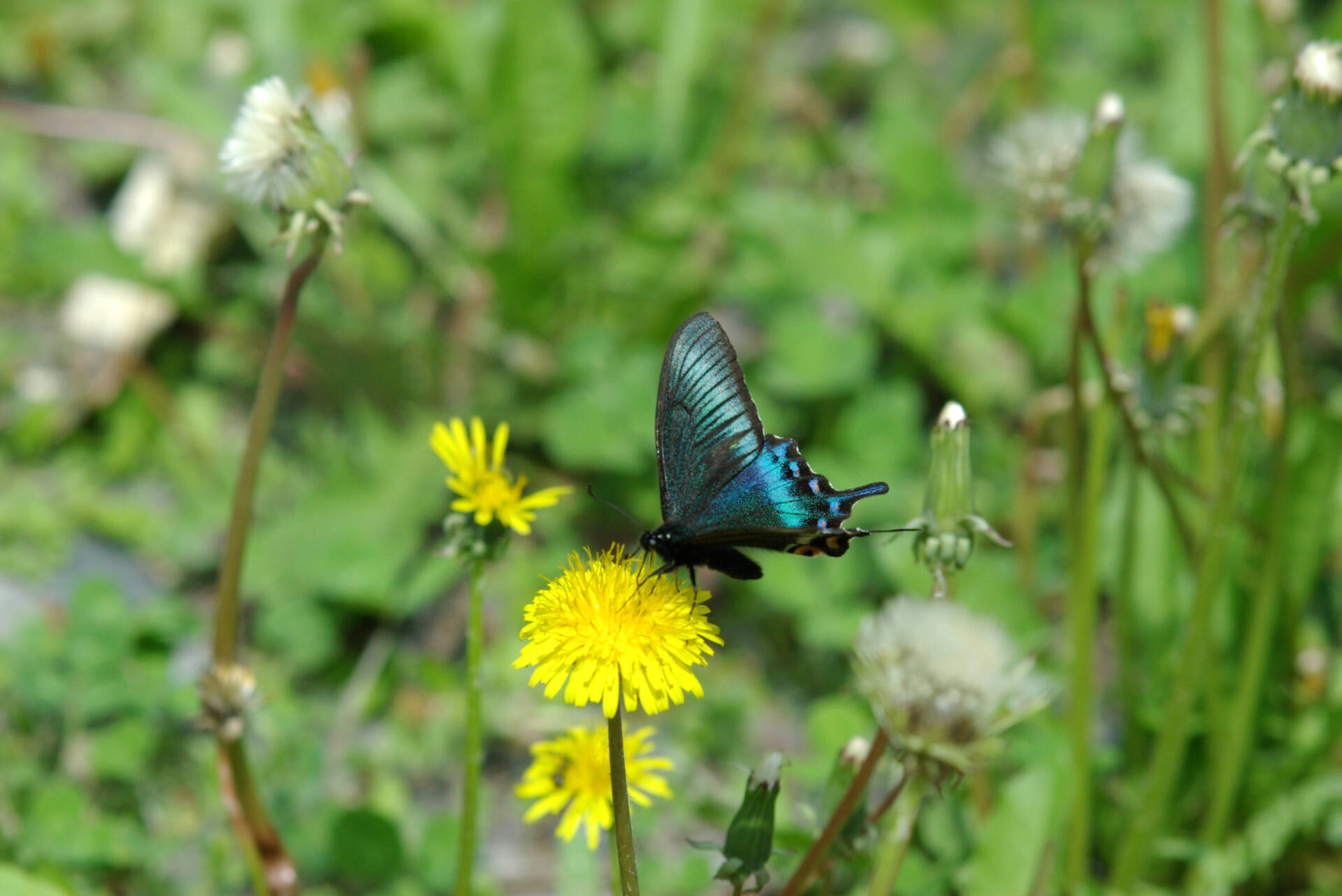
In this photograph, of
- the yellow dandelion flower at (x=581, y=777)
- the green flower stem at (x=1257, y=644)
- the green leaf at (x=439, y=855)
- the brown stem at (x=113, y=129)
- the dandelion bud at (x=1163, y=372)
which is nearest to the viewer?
the yellow dandelion flower at (x=581, y=777)

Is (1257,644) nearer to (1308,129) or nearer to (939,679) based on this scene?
(1308,129)

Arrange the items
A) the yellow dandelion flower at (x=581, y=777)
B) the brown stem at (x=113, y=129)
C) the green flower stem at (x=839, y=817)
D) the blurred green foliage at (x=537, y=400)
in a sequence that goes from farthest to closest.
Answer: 1. the brown stem at (x=113, y=129)
2. the blurred green foliage at (x=537, y=400)
3. the yellow dandelion flower at (x=581, y=777)
4. the green flower stem at (x=839, y=817)

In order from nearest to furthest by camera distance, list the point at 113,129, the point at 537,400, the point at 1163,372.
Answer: the point at 1163,372
the point at 537,400
the point at 113,129

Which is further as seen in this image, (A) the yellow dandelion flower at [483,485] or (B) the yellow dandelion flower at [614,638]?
(A) the yellow dandelion flower at [483,485]

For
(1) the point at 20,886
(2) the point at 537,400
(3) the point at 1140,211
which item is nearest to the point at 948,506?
(3) the point at 1140,211

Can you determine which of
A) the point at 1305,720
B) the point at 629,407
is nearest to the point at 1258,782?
the point at 1305,720

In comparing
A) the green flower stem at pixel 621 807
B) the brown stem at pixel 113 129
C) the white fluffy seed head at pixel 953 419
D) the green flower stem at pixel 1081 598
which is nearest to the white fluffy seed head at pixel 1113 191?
the green flower stem at pixel 1081 598

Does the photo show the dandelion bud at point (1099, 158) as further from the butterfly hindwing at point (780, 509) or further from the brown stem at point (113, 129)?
the brown stem at point (113, 129)
